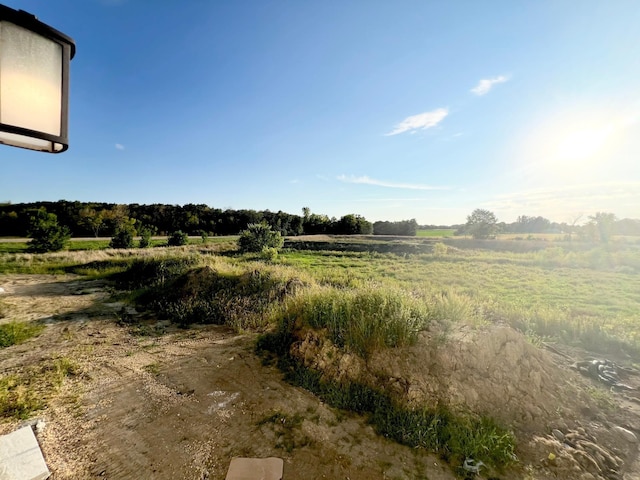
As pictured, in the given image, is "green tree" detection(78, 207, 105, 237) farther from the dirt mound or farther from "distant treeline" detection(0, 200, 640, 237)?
the dirt mound

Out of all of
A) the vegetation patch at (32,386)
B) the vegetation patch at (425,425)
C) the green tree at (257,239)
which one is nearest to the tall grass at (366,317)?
the vegetation patch at (425,425)

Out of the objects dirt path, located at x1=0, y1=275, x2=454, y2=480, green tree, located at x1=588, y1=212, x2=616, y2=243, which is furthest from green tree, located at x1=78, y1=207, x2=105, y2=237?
green tree, located at x1=588, y1=212, x2=616, y2=243

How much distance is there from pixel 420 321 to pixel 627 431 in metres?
3.38

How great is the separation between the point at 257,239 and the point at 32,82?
24884 millimetres

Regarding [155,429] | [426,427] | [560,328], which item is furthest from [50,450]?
[560,328]

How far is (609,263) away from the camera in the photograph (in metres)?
23.2

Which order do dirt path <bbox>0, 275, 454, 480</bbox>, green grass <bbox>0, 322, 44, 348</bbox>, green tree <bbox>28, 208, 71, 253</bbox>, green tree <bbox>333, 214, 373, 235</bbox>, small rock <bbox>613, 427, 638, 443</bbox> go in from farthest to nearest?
green tree <bbox>333, 214, 373, 235</bbox> < green tree <bbox>28, 208, 71, 253</bbox> < green grass <bbox>0, 322, 44, 348</bbox> < small rock <bbox>613, 427, 638, 443</bbox> < dirt path <bbox>0, 275, 454, 480</bbox>

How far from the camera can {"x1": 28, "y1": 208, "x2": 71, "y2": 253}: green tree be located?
77.6 feet

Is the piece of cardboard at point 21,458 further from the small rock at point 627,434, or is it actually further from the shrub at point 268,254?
the shrub at point 268,254

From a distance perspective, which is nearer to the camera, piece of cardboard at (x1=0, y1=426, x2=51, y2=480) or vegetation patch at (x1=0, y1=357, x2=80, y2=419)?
piece of cardboard at (x1=0, y1=426, x2=51, y2=480)

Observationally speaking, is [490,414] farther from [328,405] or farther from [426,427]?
[328,405]

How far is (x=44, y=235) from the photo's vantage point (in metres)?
23.7

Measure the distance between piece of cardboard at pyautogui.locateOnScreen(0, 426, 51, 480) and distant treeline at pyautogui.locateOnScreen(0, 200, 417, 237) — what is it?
43.3m

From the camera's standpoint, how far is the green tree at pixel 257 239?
2558cm
